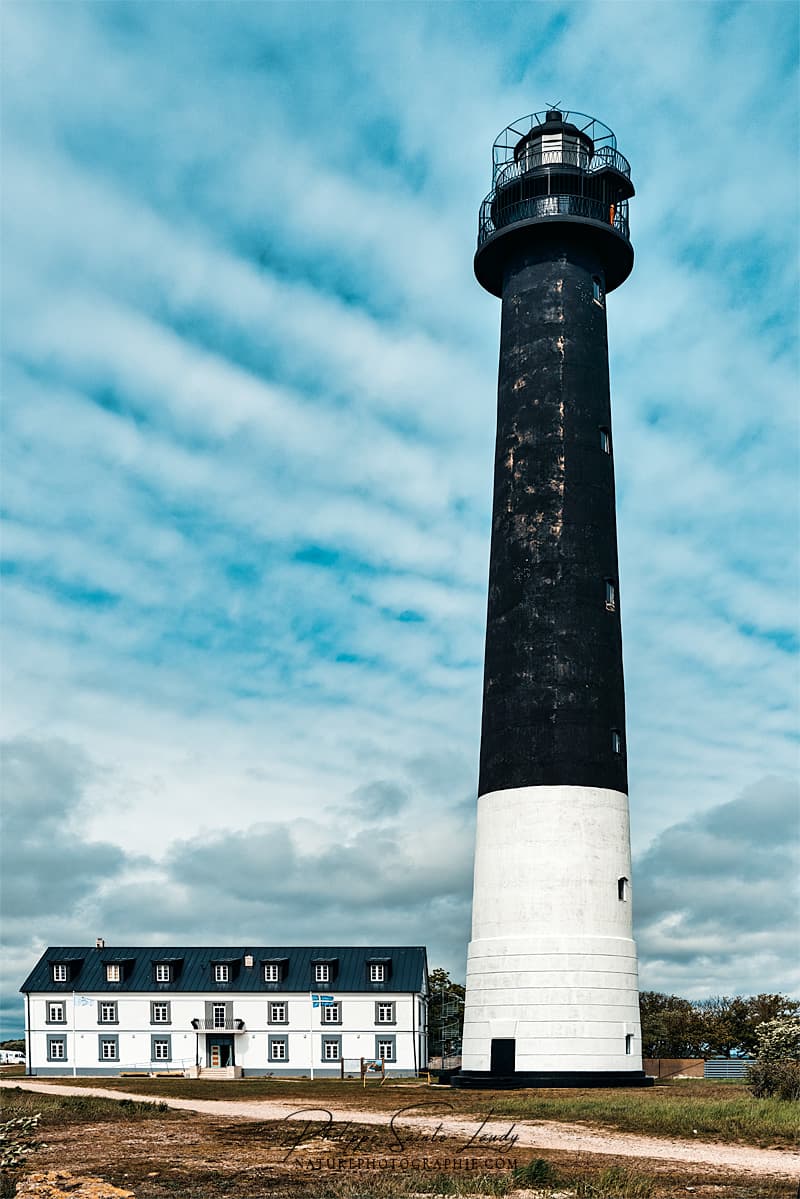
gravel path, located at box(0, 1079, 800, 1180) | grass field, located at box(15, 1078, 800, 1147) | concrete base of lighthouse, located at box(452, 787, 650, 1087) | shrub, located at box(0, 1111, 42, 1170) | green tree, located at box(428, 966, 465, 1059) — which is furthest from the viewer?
green tree, located at box(428, 966, 465, 1059)

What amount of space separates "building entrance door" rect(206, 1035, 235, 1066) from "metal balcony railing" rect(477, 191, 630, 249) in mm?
43601

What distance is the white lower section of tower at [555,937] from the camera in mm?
31281

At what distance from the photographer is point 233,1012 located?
6384 centimetres

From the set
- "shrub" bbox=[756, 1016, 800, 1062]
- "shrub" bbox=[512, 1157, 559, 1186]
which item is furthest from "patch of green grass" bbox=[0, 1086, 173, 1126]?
"shrub" bbox=[756, 1016, 800, 1062]

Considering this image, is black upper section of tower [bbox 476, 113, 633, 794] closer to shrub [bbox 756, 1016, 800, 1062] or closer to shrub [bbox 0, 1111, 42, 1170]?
shrub [bbox 756, 1016, 800, 1062]

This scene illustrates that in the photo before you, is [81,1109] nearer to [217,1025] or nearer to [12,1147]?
[12,1147]

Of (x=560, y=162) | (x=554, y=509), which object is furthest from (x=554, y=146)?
(x=554, y=509)

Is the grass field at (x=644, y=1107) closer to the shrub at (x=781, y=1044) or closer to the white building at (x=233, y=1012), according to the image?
the shrub at (x=781, y=1044)

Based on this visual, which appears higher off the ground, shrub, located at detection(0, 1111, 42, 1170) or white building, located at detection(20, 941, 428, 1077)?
shrub, located at detection(0, 1111, 42, 1170)

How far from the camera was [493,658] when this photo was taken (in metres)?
34.9

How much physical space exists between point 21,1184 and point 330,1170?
418 centimetres

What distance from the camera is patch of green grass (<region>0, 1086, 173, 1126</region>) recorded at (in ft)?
89.0

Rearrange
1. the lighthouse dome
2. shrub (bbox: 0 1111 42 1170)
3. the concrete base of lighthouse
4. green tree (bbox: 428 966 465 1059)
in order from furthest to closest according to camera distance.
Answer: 1. green tree (bbox: 428 966 465 1059)
2. the lighthouse dome
3. the concrete base of lighthouse
4. shrub (bbox: 0 1111 42 1170)

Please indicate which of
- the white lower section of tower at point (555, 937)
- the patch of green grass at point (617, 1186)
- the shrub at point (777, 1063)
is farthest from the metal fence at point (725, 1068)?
the patch of green grass at point (617, 1186)
